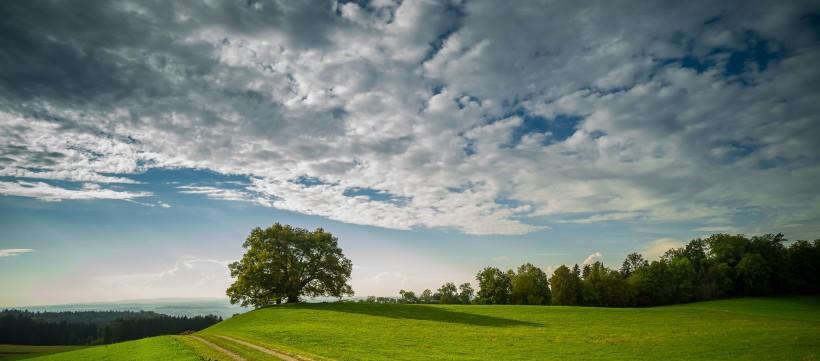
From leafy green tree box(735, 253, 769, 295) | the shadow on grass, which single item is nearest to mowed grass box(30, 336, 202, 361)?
the shadow on grass

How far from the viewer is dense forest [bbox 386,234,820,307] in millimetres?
83062

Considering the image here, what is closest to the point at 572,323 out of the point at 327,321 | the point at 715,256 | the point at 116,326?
the point at 327,321

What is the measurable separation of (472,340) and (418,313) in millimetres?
23955

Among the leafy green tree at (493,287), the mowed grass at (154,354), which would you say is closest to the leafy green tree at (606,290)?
the leafy green tree at (493,287)

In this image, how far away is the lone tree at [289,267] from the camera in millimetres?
60344

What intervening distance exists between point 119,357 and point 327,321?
20.8 m

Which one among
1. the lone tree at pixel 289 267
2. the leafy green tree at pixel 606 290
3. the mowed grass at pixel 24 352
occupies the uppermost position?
the lone tree at pixel 289 267

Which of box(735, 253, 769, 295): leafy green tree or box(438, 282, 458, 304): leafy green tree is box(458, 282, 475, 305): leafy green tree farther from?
box(735, 253, 769, 295): leafy green tree

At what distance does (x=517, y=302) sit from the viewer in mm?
83688

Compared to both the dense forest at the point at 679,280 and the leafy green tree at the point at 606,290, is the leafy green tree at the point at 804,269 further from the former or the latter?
the leafy green tree at the point at 606,290

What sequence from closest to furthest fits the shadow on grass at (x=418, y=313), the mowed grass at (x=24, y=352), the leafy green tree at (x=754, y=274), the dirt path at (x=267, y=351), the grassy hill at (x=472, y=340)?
the dirt path at (x=267, y=351)
the grassy hill at (x=472, y=340)
the shadow on grass at (x=418, y=313)
the mowed grass at (x=24, y=352)
the leafy green tree at (x=754, y=274)

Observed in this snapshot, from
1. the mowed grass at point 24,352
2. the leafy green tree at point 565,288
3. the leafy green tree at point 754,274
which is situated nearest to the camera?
the mowed grass at point 24,352

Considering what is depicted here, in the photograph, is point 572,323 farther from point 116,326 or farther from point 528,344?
point 116,326

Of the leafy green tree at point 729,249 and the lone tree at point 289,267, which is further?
the leafy green tree at point 729,249
